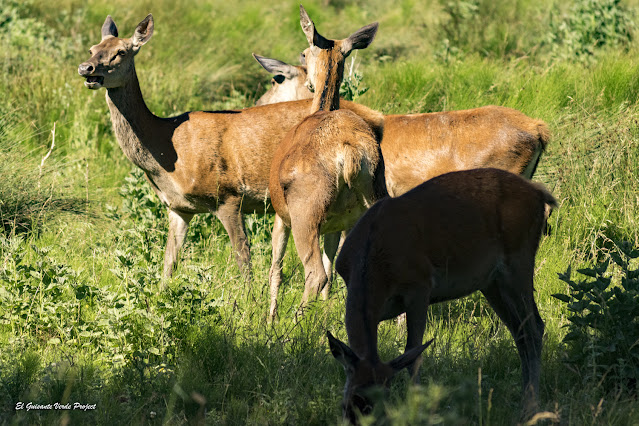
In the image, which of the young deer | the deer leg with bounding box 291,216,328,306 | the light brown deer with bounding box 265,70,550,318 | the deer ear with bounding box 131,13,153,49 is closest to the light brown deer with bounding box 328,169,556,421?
the young deer

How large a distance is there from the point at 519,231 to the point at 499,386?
1.05 meters

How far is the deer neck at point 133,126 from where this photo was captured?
7715 mm

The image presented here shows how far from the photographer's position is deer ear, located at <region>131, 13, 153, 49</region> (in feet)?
25.6

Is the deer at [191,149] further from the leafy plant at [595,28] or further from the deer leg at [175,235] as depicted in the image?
the leafy plant at [595,28]

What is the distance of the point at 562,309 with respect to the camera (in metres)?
6.38

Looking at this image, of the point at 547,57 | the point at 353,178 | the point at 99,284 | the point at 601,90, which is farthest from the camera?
the point at 547,57

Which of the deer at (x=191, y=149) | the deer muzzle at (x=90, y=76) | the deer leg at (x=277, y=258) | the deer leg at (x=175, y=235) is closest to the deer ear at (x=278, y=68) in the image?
the deer at (x=191, y=149)

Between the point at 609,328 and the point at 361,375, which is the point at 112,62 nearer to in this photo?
the point at 361,375

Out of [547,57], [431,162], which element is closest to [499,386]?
[431,162]

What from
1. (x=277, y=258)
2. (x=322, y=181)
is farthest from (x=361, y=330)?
(x=277, y=258)

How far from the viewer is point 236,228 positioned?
759cm

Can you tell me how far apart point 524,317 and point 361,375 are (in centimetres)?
149

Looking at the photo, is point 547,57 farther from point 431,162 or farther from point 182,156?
point 182,156

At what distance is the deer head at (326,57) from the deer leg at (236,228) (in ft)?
4.14
